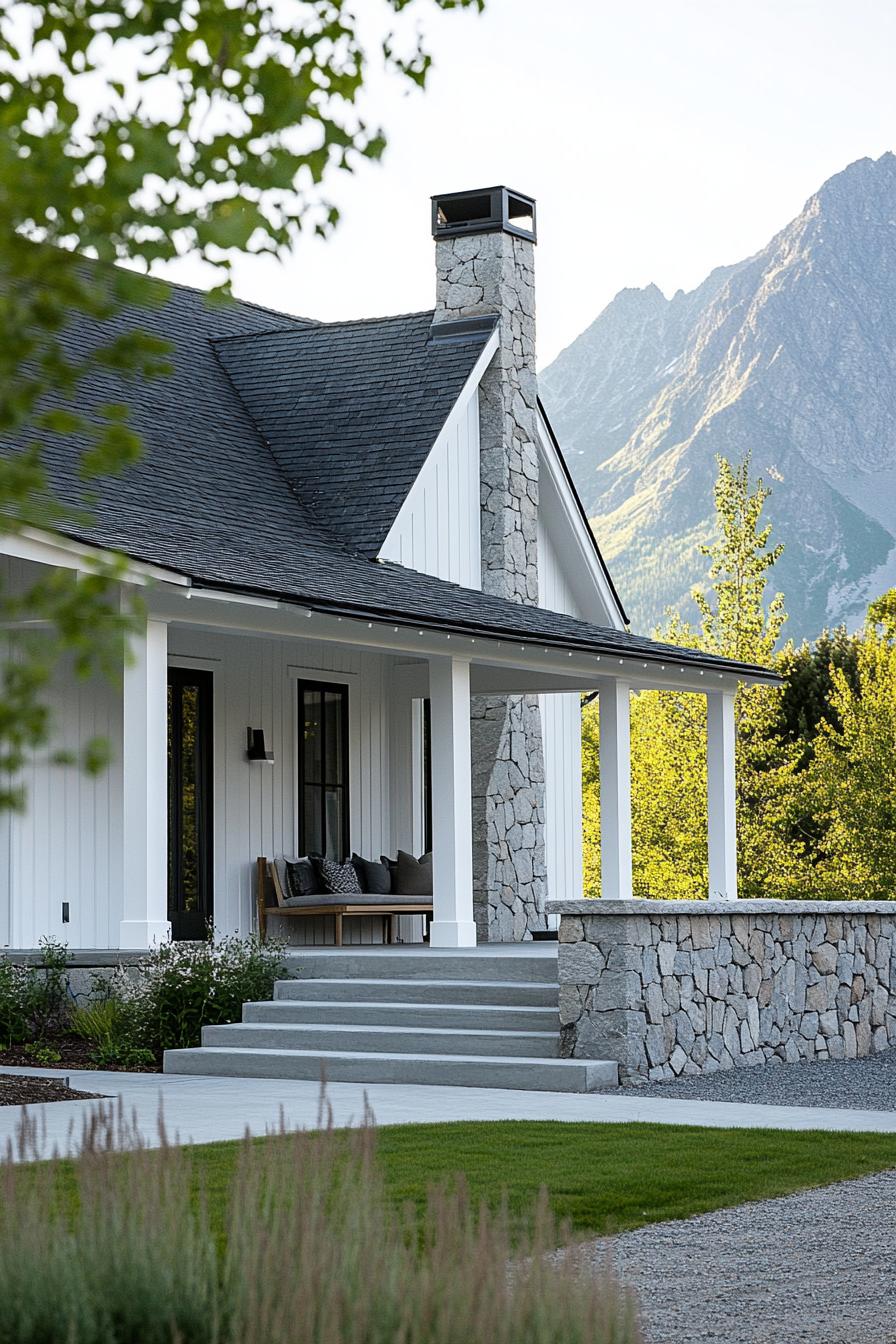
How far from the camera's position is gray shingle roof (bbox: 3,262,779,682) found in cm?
1366

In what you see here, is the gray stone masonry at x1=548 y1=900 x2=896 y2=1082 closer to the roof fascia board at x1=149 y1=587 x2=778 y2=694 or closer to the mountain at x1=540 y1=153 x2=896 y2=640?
the roof fascia board at x1=149 y1=587 x2=778 y2=694

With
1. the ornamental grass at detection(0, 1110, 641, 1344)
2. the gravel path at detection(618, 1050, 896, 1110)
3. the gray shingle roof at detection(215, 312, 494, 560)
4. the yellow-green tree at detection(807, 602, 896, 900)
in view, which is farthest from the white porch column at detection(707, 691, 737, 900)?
the ornamental grass at detection(0, 1110, 641, 1344)

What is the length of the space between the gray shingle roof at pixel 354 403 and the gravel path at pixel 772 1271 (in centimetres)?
1034

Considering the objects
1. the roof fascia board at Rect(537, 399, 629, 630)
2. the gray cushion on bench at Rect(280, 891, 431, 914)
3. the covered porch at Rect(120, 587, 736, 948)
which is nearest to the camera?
the covered porch at Rect(120, 587, 736, 948)

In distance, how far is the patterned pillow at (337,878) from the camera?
16.3 meters

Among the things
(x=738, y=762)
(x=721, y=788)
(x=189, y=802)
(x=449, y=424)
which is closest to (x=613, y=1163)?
(x=189, y=802)

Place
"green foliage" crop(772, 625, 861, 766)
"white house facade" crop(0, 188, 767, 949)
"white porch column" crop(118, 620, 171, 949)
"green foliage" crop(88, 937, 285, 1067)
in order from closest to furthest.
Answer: "green foliage" crop(88, 937, 285, 1067), "white porch column" crop(118, 620, 171, 949), "white house facade" crop(0, 188, 767, 949), "green foliage" crop(772, 625, 861, 766)

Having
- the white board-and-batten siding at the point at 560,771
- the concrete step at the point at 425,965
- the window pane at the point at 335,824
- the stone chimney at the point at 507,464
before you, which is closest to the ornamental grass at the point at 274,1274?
the concrete step at the point at 425,965

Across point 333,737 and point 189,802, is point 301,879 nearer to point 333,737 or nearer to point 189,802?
point 189,802

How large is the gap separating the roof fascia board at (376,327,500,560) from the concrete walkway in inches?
263

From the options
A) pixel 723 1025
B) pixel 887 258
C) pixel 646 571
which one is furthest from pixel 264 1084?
pixel 887 258

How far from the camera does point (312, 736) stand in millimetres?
17125

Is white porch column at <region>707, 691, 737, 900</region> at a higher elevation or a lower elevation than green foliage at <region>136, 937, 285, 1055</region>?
higher

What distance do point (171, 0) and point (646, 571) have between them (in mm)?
139463
